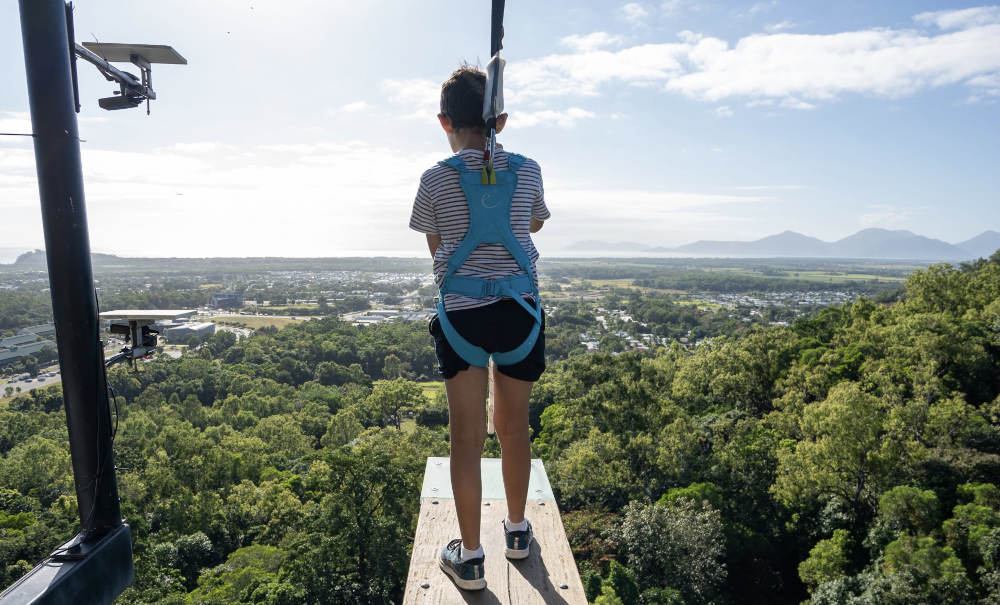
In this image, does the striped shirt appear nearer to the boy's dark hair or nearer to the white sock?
the boy's dark hair

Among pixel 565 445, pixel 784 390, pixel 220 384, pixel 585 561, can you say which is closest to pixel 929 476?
pixel 784 390

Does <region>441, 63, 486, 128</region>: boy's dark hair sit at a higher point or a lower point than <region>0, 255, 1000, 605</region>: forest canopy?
higher

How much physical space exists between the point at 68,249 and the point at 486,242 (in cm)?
153

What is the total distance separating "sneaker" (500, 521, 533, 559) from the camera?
2426 millimetres

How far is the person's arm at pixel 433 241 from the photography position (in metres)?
2.21

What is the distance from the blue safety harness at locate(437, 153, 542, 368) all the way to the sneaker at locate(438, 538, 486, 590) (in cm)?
86

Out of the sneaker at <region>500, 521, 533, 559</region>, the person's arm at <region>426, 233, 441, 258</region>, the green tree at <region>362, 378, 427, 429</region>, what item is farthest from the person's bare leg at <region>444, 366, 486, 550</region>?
the green tree at <region>362, 378, 427, 429</region>

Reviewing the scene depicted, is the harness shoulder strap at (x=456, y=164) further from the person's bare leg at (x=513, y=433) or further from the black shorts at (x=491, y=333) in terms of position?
the person's bare leg at (x=513, y=433)

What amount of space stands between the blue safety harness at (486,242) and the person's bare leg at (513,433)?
0.46 ft

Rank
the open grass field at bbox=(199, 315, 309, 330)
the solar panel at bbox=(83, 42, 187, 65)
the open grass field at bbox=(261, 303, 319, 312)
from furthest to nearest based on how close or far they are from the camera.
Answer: the open grass field at bbox=(261, 303, 319, 312), the open grass field at bbox=(199, 315, 309, 330), the solar panel at bbox=(83, 42, 187, 65)

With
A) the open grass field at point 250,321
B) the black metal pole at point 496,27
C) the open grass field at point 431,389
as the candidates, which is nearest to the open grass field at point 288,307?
the open grass field at point 250,321

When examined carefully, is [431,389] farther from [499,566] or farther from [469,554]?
[469,554]

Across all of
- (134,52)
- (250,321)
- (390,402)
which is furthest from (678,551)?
(250,321)

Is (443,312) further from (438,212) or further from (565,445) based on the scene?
(565,445)
